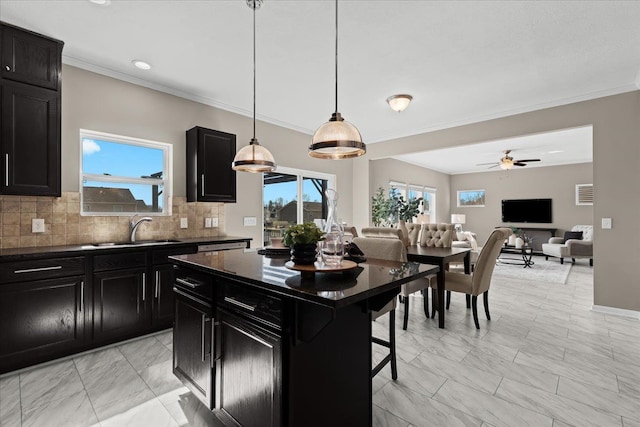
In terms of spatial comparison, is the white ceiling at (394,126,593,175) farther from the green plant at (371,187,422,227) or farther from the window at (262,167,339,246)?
the window at (262,167,339,246)

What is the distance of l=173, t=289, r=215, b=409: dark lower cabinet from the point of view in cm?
178

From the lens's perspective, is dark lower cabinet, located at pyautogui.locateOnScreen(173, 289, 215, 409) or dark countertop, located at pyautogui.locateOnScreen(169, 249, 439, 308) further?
dark lower cabinet, located at pyautogui.locateOnScreen(173, 289, 215, 409)

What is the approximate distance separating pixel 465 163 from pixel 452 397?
8.23 metres

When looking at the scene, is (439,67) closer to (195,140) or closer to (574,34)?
(574,34)

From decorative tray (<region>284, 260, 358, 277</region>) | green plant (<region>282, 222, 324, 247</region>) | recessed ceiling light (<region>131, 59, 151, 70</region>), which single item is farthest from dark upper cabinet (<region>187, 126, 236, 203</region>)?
decorative tray (<region>284, 260, 358, 277</region>)

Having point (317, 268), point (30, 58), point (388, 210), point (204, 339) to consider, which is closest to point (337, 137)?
point (317, 268)

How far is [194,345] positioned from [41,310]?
1567 mm

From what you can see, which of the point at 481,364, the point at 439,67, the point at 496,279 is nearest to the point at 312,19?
the point at 439,67

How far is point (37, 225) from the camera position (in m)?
A: 2.90

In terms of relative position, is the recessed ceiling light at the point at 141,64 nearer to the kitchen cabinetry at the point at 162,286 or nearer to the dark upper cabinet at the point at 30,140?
the dark upper cabinet at the point at 30,140

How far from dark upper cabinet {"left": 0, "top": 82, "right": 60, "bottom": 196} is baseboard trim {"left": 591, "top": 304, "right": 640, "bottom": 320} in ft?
19.9

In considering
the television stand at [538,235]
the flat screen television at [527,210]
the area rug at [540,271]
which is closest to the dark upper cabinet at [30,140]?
the area rug at [540,271]

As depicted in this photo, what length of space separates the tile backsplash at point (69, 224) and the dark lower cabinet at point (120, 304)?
0.66 metres

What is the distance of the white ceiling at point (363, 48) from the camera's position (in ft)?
7.97
